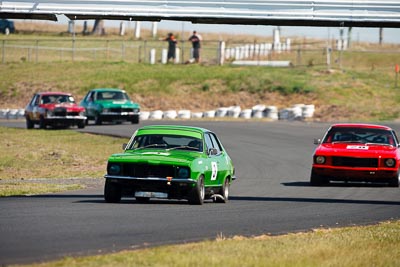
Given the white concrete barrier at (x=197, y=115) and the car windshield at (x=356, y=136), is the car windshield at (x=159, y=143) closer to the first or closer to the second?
the car windshield at (x=356, y=136)

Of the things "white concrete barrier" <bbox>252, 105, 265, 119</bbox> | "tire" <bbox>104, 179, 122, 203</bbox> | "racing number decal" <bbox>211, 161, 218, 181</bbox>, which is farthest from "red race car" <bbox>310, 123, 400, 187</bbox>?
"white concrete barrier" <bbox>252, 105, 265, 119</bbox>

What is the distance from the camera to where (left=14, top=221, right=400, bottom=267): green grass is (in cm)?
1045

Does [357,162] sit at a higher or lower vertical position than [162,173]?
lower

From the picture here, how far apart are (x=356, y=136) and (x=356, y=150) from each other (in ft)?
4.41

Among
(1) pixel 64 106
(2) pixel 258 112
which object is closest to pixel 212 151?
(1) pixel 64 106

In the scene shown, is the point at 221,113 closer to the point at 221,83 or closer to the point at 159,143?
the point at 221,83

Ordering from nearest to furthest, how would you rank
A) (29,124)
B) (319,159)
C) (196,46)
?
(319,159) → (29,124) → (196,46)

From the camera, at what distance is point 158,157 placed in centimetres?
1688

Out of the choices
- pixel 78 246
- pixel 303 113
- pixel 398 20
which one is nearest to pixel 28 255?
pixel 78 246

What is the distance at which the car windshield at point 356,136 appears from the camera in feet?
78.7

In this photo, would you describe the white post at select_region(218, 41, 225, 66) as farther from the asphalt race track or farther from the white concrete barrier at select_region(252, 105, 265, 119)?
the asphalt race track

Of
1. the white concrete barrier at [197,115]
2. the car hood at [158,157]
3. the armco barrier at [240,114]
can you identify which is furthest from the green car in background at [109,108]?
the car hood at [158,157]

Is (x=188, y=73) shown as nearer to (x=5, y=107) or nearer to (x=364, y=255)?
(x=5, y=107)

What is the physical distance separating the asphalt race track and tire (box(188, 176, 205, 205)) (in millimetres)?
136
